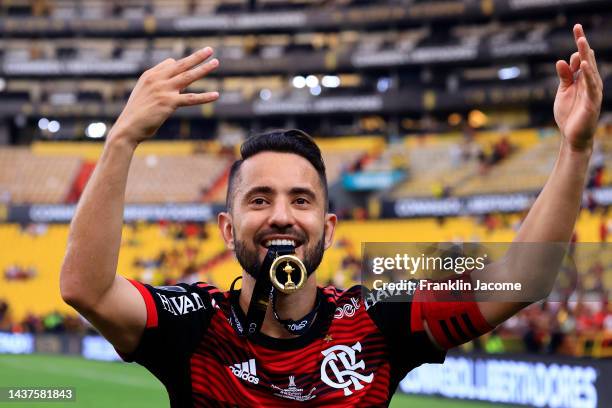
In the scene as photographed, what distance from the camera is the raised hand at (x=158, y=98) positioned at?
259 cm

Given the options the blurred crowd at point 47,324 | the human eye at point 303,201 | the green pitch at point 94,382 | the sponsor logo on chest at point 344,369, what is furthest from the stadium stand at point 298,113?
the human eye at point 303,201

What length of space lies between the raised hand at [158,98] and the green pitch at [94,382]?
986 cm

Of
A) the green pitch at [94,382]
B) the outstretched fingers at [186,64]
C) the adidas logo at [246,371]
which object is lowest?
the green pitch at [94,382]

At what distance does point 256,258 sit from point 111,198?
1.95 feet

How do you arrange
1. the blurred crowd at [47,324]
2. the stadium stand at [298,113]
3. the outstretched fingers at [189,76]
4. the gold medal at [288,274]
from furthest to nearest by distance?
the stadium stand at [298,113] → the blurred crowd at [47,324] → the gold medal at [288,274] → the outstretched fingers at [189,76]

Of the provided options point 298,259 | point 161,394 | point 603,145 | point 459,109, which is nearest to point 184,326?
point 298,259

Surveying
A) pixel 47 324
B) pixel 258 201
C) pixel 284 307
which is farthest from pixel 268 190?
pixel 47 324

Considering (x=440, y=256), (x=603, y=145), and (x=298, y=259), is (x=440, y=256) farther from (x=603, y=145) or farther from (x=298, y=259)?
(x=603, y=145)

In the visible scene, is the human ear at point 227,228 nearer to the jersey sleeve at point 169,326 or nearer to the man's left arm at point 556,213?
the jersey sleeve at point 169,326

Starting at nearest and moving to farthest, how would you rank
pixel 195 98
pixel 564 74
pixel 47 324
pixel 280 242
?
pixel 195 98, pixel 564 74, pixel 280 242, pixel 47 324

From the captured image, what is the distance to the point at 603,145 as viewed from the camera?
30.0 m

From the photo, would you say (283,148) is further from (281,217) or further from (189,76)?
(189,76)

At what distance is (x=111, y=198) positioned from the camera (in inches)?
101

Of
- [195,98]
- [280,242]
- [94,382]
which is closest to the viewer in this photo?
[195,98]
